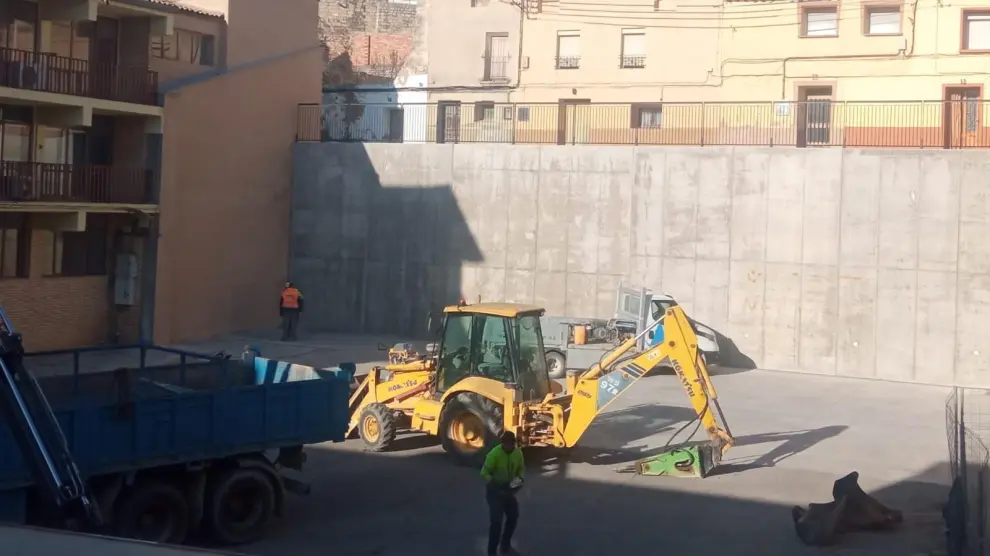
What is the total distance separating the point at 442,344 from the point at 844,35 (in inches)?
939

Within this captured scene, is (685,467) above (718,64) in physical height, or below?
below

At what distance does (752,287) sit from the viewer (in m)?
27.4

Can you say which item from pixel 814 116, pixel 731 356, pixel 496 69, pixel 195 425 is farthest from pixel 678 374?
pixel 496 69

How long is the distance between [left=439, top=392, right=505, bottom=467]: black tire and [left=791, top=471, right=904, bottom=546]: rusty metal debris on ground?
425cm

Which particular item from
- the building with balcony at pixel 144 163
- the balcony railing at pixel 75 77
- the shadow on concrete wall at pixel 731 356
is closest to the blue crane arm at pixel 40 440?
the building with balcony at pixel 144 163

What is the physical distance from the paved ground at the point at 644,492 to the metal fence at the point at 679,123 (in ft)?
33.8

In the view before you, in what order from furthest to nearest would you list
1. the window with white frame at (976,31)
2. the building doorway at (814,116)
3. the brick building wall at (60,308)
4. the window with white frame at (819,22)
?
the window with white frame at (819,22), the window with white frame at (976,31), the building doorway at (814,116), the brick building wall at (60,308)

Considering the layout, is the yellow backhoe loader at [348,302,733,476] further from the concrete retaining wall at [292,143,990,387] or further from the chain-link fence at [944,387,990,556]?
the concrete retaining wall at [292,143,990,387]

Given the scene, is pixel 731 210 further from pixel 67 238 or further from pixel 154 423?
pixel 154 423

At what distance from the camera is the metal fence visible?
97.6 ft

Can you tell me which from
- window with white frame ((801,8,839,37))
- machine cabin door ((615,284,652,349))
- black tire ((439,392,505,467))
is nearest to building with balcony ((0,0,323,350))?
machine cabin door ((615,284,652,349))

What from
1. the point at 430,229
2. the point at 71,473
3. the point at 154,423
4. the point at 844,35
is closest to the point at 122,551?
the point at 71,473

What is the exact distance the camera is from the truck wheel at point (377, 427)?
1678cm

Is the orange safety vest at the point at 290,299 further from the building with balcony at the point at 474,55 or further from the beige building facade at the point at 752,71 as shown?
the building with balcony at the point at 474,55
